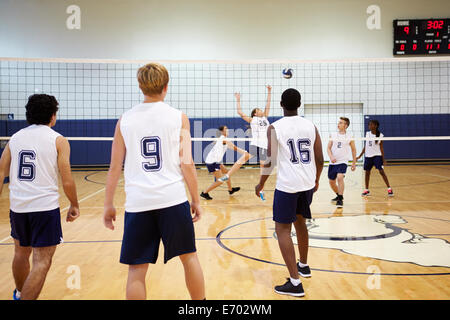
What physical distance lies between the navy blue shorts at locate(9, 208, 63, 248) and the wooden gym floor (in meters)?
0.67

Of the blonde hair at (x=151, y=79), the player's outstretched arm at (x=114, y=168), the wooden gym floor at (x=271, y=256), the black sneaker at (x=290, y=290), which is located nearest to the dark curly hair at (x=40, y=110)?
the player's outstretched arm at (x=114, y=168)

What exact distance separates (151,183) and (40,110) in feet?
3.62

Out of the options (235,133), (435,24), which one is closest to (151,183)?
(235,133)

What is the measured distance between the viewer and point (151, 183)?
2004mm

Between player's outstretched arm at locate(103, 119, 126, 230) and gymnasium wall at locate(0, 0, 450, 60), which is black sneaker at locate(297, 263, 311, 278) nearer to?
player's outstretched arm at locate(103, 119, 126, 230)

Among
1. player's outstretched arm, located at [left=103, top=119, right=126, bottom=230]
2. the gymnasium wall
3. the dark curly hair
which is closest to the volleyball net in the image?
the gymnasium wall

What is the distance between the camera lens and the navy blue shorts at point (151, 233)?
201 cm

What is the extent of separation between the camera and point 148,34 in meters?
14.5

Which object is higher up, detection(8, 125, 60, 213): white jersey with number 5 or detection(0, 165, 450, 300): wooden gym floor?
detection(8, 125, 60, 213): white jersey with number 5

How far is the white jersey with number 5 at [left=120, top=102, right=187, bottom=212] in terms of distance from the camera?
1998mm

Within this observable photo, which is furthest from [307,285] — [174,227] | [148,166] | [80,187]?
[80,187]

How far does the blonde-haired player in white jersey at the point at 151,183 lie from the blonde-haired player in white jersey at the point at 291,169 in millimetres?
1176
